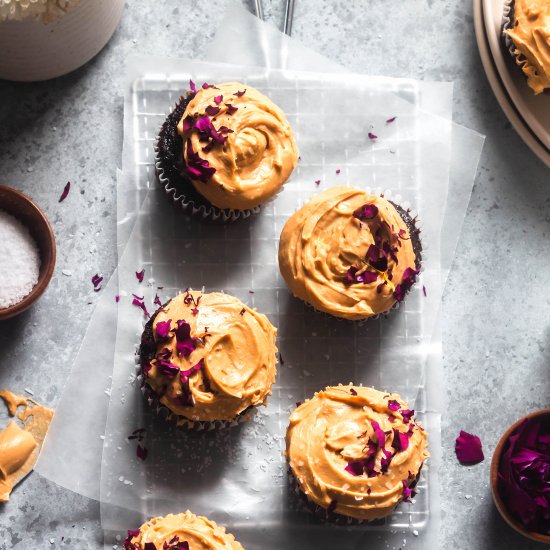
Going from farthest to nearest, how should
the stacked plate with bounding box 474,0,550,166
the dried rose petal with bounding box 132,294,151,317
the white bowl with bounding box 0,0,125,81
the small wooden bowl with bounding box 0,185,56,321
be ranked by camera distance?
the stacked plate with bounding box 474,0,550,166, the dried rose petal with bounding box 132,294,151,317, the small wooden bowl with bounding box 0,185,56,321, the white bowl with bounding box 0,0,125,81

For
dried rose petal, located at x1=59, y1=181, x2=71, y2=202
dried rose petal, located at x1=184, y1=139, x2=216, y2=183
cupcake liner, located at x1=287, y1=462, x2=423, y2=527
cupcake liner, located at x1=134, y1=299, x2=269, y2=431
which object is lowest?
cupcake liner, located at x1=287, y1=462, x2=423, y2=527

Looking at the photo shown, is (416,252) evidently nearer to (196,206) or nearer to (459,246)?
(459,246)

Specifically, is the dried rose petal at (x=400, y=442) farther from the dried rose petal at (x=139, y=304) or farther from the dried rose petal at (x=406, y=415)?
the dried rose petal at (x=139, y=304)

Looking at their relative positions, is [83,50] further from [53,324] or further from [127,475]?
[127,475]

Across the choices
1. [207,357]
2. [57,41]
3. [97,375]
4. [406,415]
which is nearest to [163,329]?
[207,357]

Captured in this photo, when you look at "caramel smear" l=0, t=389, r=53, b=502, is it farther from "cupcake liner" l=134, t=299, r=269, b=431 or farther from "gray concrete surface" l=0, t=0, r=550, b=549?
"cupcake liner" l=134, t=299, r=269, b=431

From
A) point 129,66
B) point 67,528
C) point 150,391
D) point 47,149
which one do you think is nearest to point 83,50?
point 129,66

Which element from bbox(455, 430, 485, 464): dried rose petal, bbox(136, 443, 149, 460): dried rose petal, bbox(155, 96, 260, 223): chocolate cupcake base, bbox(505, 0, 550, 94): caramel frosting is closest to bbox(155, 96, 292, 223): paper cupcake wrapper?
bbox(155, 96, 260, 223): chocolate cupcake base
